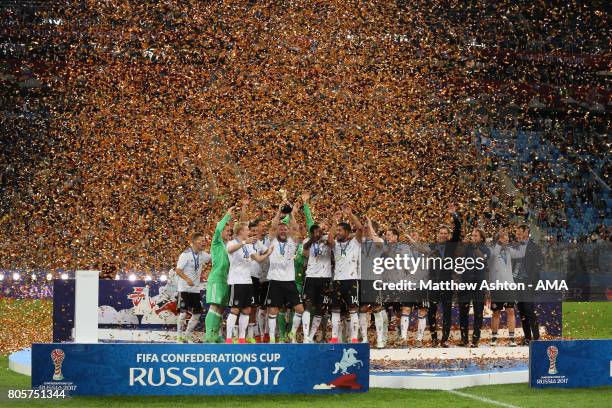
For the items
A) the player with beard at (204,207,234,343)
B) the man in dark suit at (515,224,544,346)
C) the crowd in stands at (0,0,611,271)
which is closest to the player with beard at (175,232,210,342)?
the player with beard at (204,207,234,343)

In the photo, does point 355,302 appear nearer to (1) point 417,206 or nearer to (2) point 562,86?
(1) point 417,206

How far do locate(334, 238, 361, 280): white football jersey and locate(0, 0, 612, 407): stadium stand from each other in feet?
0.06

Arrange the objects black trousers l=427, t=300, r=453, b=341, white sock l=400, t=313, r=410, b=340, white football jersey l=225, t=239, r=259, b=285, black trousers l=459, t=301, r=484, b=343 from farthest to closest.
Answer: white sock l=400, t=313, r=410, b=340 < black trousers l=427, t=300, r=453, b=341 < black trousers l=459, t=301, r=484, b=343 < white football jersey l=225, t=239, r=259, b=285

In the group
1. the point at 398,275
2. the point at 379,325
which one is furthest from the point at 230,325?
the point at 398,275

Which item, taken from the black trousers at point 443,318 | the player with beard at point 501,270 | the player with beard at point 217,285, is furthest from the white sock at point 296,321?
the player with beard at point 501,270

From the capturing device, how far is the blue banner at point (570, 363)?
9.28m

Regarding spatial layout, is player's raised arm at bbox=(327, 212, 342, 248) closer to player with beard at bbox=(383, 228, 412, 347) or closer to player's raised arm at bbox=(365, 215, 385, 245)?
player's raised arm at bbox=(365, 215, 385, 245)

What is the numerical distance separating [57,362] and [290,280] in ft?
13.1

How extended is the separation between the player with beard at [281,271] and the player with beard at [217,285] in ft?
1.31

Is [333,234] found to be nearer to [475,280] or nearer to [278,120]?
[475,280]

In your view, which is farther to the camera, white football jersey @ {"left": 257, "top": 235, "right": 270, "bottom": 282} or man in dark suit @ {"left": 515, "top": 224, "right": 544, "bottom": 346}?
man in dark suit @ {"left": 515, "top": 224, "right": 544, "bottom": 346}

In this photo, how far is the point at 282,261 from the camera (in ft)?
38.4

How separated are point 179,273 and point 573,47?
18.2 m

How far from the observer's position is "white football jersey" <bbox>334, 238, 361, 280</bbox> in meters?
12.0
